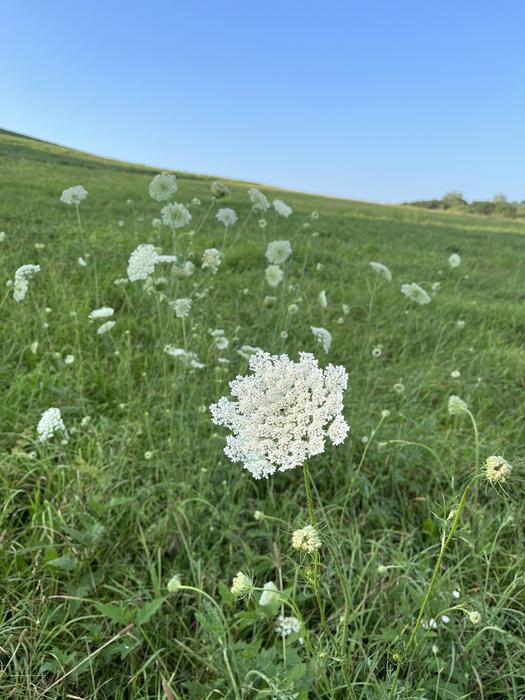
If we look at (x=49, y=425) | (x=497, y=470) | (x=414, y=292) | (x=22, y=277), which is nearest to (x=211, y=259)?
(x=22, y=277)

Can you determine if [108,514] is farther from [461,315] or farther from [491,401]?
[461,315]

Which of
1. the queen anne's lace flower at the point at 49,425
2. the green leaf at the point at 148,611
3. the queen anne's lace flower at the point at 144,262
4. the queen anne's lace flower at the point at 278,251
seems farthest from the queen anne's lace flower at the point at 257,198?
the green leaf at the point at 148,611

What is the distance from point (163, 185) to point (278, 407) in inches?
89.5

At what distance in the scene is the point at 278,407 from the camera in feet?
2.69

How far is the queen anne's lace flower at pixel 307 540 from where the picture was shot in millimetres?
825

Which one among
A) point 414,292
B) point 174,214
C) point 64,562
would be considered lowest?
point 64,562

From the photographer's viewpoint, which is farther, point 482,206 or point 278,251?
point 482,206

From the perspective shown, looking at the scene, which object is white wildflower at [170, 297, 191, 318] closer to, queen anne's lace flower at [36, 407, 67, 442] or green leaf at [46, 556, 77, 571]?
queen anne's lace flower at [36, 407, 67, 442]

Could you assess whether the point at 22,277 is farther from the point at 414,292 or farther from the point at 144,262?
the point at 414,292

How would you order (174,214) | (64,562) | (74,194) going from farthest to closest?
1. (74,194)
2. (174,214)
3. (64,562)

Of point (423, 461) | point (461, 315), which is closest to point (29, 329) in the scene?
point (423, 461)

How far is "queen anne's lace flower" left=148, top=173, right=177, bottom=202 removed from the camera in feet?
8.91

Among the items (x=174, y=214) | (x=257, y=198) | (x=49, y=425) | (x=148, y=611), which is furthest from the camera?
(x=257, y=198)

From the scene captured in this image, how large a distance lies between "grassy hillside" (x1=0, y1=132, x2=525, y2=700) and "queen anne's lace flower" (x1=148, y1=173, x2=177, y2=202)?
359 mm
